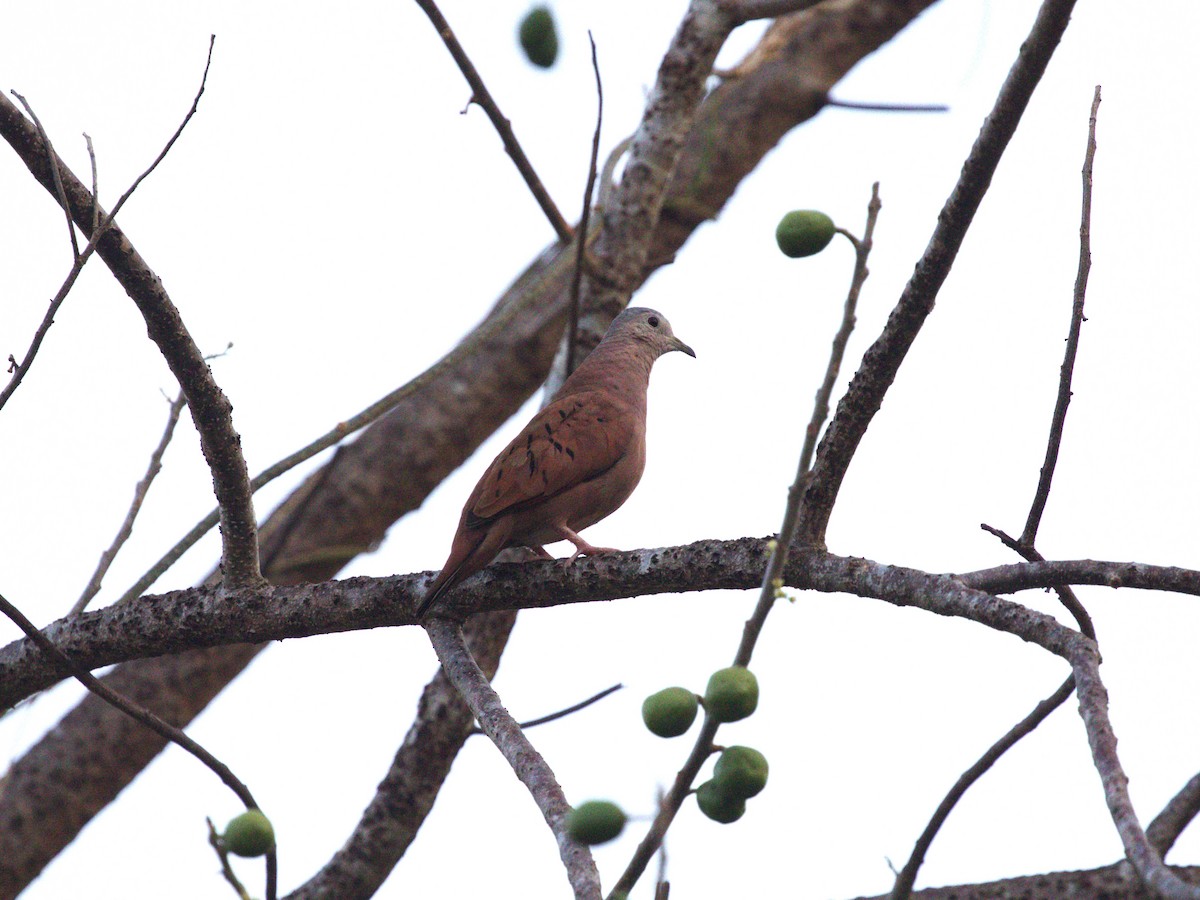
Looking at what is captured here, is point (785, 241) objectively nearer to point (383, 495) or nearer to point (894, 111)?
point (894, 111)

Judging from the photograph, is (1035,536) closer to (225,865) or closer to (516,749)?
(516,749)

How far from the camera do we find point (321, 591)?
378 centimetres

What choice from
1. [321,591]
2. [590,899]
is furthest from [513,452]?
[590,899]

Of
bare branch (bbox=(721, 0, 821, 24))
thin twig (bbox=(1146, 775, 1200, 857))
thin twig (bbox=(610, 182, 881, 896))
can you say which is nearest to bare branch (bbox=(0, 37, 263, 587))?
thin twig (bbox=(610, 182, 881, 896))

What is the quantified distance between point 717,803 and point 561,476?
7.80ft

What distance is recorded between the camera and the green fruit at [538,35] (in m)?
4.29

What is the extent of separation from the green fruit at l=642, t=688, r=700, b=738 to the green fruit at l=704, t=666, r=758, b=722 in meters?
0.21

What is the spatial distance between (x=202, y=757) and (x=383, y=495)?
459 cm

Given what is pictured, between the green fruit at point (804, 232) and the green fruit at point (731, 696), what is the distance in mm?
1001

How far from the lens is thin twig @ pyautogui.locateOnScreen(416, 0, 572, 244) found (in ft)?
16.8

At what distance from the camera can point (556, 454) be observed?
458 cm

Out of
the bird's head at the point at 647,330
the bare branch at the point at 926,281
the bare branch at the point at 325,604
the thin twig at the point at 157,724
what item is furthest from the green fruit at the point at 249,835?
the bird's head at the point at 647,330

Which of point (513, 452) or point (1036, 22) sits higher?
point (513, 452)

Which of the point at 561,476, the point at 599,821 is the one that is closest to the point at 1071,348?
the point at 599,821
